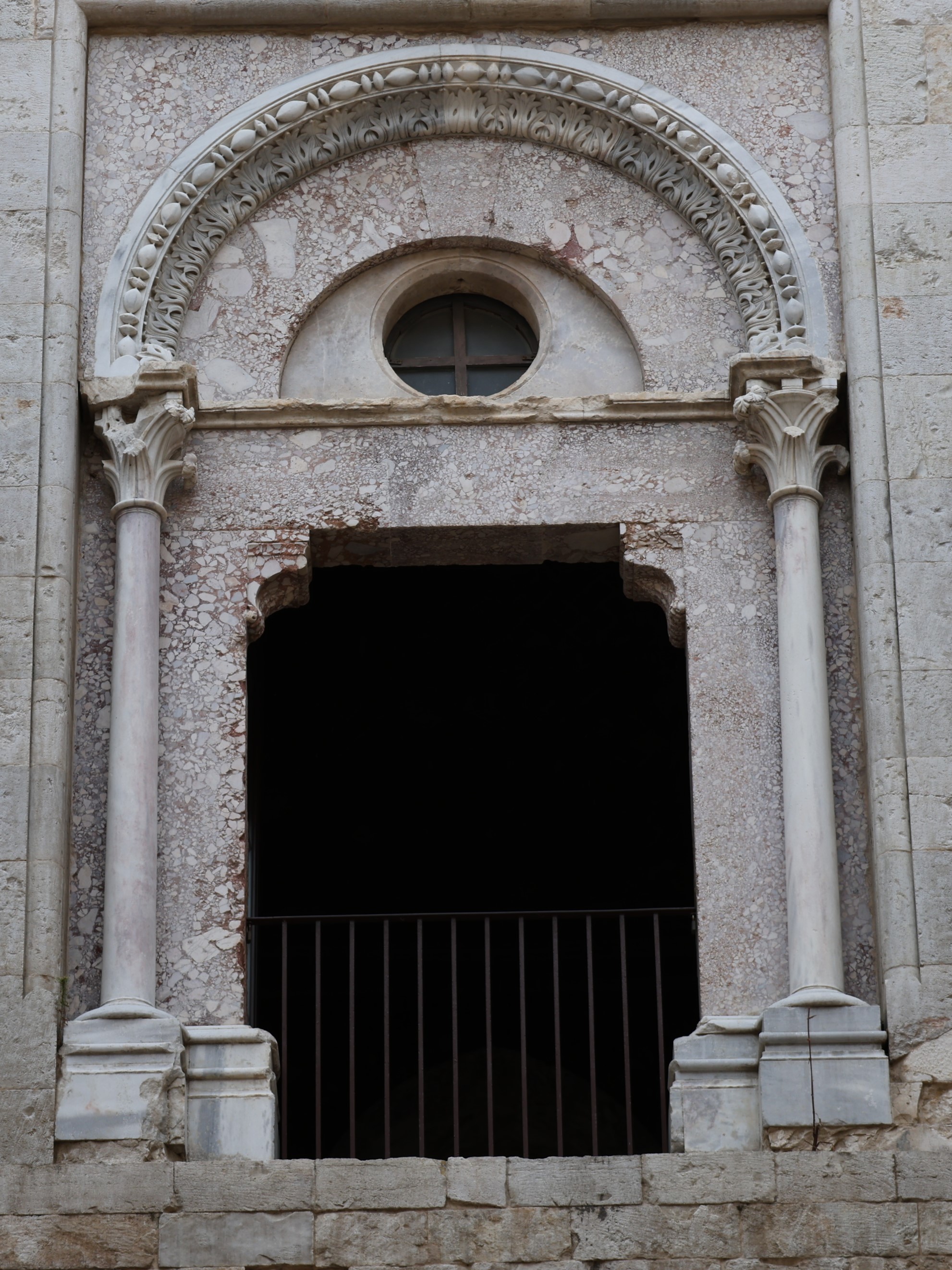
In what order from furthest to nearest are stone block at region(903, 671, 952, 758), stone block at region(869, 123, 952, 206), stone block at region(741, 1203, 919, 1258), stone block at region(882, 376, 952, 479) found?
stone block at region(869, 123, 952, 206)
stone block at region(882, 376, 952, 479)
stone block at region(903, 671, 952, 758)
stone block at region(741, 1203, 919, 1258)

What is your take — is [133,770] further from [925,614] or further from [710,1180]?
[925,614]

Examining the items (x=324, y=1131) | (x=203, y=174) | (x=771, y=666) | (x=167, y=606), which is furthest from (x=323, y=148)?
(x=324, y=1131)

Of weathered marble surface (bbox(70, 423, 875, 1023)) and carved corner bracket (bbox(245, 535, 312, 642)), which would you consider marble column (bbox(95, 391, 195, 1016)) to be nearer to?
weathered marble surface (bbox(70, 423, 875, 1023))

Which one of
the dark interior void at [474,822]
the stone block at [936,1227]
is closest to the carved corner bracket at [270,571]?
the stone block at [936,1227]

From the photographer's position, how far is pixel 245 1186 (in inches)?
313

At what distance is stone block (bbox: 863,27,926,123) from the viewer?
31.6ft

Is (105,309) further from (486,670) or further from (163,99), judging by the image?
(486,670)

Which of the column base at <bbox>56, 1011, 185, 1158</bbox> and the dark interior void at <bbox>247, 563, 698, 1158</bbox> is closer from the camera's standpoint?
the column base at <bbox>56, 1011, 185, 1158</bbox>

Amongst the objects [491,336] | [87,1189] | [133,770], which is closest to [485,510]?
[491,336]

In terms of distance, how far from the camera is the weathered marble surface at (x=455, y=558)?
28.6 ft

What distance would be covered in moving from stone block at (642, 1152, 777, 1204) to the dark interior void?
16.1 feet

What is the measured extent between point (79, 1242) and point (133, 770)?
1.73 metres

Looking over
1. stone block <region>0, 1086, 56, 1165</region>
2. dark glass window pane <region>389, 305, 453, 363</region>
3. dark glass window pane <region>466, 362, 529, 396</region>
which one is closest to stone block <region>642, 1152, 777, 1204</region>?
stone block <region>0, 1086, 56, 1165</region>

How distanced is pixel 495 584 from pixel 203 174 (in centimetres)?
452
